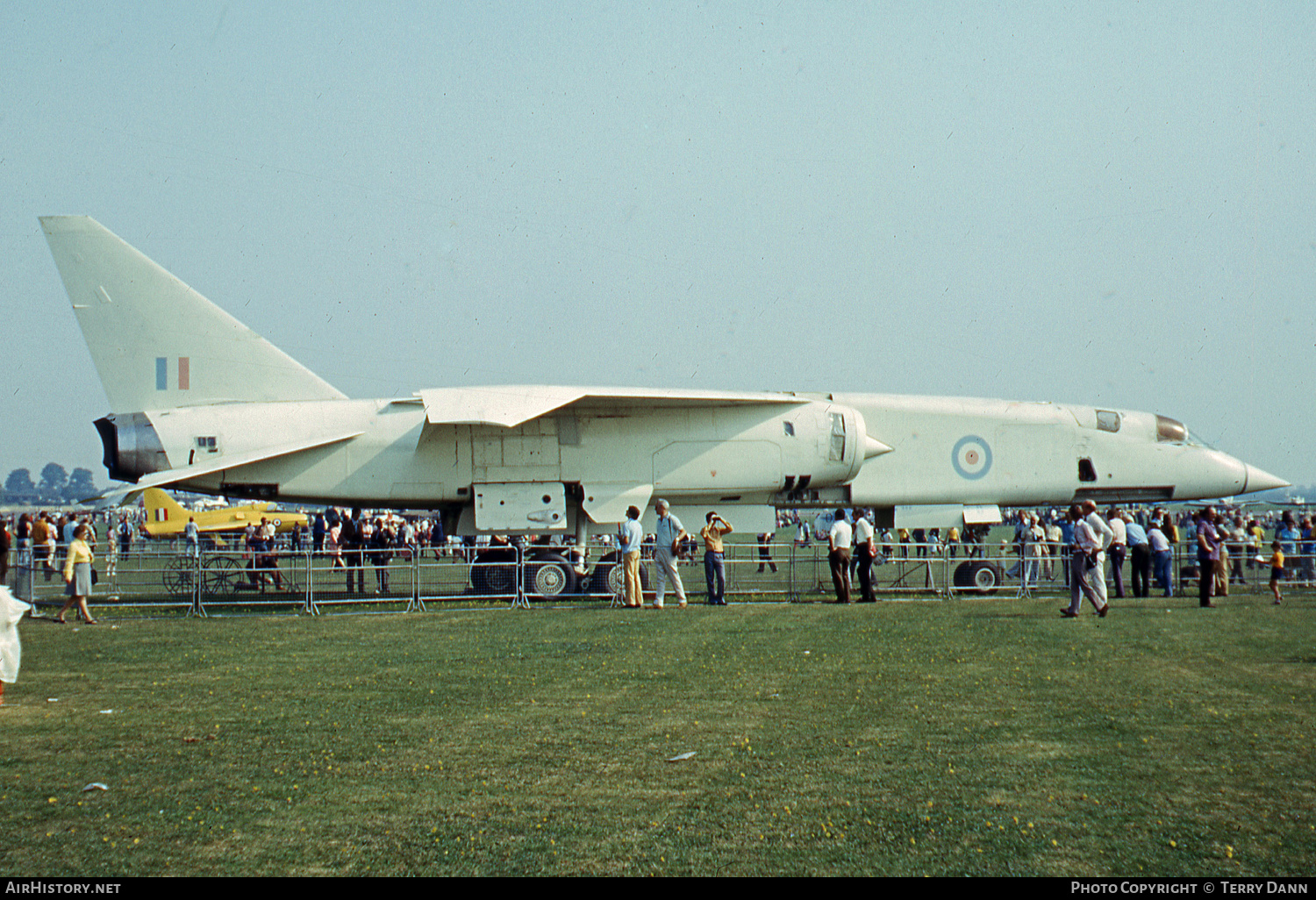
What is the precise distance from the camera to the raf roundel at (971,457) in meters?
20.4

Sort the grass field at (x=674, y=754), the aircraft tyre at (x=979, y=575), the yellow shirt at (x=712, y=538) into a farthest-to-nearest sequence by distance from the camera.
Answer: the aircraft tyre at (x=979, y=575), the yellow shirt at (x=712, y=538), the grass field at (x=674, y=754)

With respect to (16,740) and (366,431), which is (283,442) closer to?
(366,431)

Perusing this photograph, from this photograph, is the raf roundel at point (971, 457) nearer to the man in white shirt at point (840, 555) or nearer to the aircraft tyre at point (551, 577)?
the man in white shirt at point (840, 555)

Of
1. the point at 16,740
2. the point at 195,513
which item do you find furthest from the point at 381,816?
the point at 195,513

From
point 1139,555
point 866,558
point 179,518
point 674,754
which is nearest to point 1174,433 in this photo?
point 1139,555

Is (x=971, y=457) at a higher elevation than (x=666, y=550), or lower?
higher

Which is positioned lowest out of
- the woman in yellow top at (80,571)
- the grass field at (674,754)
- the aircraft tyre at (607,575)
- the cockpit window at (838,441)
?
the grass field at (674,754)

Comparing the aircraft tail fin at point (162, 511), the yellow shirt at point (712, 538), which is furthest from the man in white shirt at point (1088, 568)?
the aircraft tail fin at point (162, 511)

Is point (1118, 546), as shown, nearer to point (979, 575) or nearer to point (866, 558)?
point (979, 575)

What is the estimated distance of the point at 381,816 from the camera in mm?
5359

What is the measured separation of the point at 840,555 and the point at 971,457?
4.67 m

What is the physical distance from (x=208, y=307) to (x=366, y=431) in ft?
12.0

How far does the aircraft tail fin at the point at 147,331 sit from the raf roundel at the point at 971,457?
13023 millimetres

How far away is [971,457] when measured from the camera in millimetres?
20469
